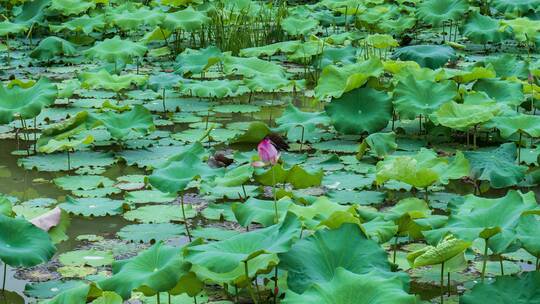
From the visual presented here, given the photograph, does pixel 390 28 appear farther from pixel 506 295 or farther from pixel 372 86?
pixel 506 295

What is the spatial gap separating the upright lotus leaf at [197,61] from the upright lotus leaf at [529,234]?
9.26ft

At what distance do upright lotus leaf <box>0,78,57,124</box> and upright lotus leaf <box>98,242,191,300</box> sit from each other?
1.71 meters

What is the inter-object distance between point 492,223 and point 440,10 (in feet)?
12.8

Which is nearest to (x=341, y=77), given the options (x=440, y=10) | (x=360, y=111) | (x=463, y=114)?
(x=360, y=111)

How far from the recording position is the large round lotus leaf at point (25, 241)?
2482 millimetres

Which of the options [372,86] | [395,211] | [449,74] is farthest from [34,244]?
[449,74]

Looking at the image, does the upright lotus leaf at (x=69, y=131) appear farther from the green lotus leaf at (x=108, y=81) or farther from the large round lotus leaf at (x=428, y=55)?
the large round lotus leaf at (x=428, y=55)

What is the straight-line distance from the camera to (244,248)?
231cm

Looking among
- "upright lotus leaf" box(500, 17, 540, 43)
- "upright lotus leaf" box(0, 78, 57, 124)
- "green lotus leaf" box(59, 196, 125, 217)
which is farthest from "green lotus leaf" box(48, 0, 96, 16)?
"green lotus leaf" box(59, 196, 125, 217)

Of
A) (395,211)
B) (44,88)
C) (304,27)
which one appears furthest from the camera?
(304,27)

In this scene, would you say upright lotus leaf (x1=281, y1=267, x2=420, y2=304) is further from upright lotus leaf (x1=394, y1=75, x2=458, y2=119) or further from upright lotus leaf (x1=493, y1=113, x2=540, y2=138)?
upright lotus leaf (x1=394, y1=75, x2=458, y2=119)

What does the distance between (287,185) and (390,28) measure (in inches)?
111

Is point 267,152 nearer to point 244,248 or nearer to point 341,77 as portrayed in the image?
point 244,248

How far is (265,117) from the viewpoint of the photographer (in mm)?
4613
